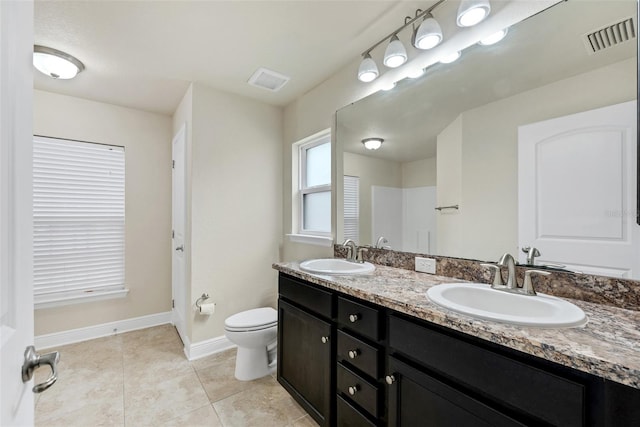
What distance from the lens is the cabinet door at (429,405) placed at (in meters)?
0.85

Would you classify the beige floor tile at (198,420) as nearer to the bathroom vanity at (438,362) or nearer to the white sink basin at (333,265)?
the bathroom vanity at (438,362)

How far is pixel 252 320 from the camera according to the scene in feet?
6.99

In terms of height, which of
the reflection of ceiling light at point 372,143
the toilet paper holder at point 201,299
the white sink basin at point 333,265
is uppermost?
the reflection of ceiling light at point 372,143

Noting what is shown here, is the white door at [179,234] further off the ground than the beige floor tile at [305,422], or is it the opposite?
the white door at [179,234]

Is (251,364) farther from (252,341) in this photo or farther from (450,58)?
(450,58)

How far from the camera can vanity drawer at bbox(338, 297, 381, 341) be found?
118 centimetres

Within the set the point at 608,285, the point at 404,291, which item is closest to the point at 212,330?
the point at 404,291

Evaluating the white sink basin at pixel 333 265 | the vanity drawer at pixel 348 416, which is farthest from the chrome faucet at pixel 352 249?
the vanity drawer at pixel 348 416

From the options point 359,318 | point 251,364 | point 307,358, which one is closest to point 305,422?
point 307,358

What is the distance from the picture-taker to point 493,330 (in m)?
0.81

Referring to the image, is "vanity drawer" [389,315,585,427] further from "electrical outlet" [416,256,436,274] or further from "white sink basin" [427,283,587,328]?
"electrical outlet" [416,256,436,274]

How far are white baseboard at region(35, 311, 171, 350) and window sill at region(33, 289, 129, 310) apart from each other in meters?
0.27

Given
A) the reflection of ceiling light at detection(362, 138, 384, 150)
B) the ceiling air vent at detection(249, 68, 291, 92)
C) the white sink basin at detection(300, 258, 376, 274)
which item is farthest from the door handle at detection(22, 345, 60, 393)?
the ceiling air vent at detection(249, 68, 291, 92)

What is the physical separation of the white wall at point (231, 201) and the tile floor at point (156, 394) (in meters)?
0.36
